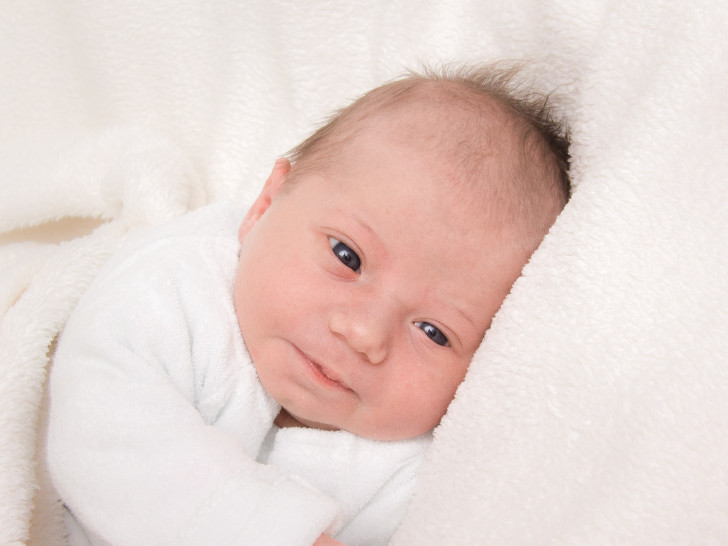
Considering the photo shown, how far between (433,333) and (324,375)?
208 mm

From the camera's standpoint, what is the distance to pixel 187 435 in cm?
109

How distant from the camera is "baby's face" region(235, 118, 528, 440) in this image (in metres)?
1.19

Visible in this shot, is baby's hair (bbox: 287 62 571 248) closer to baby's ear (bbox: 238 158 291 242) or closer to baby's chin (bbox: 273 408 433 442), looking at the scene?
baby's ear (bbox: 238 158 291 242)

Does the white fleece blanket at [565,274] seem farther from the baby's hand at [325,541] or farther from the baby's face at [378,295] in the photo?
the baby's hand at [325,541]

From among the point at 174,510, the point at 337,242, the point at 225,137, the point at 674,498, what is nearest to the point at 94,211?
the point at 225,137

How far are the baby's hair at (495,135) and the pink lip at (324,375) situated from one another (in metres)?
0.38

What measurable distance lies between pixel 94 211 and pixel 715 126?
1.39 m

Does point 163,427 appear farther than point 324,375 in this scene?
No

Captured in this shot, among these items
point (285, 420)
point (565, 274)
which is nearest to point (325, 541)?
point (285, 420)

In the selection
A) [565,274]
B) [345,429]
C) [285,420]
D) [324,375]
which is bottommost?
[285,420]

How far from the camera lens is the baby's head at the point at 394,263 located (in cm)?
120

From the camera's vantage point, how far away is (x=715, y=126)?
118cm

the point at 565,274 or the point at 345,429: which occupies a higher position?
the point at 565,274

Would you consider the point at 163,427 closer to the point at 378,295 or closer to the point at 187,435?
the point at 187,435
